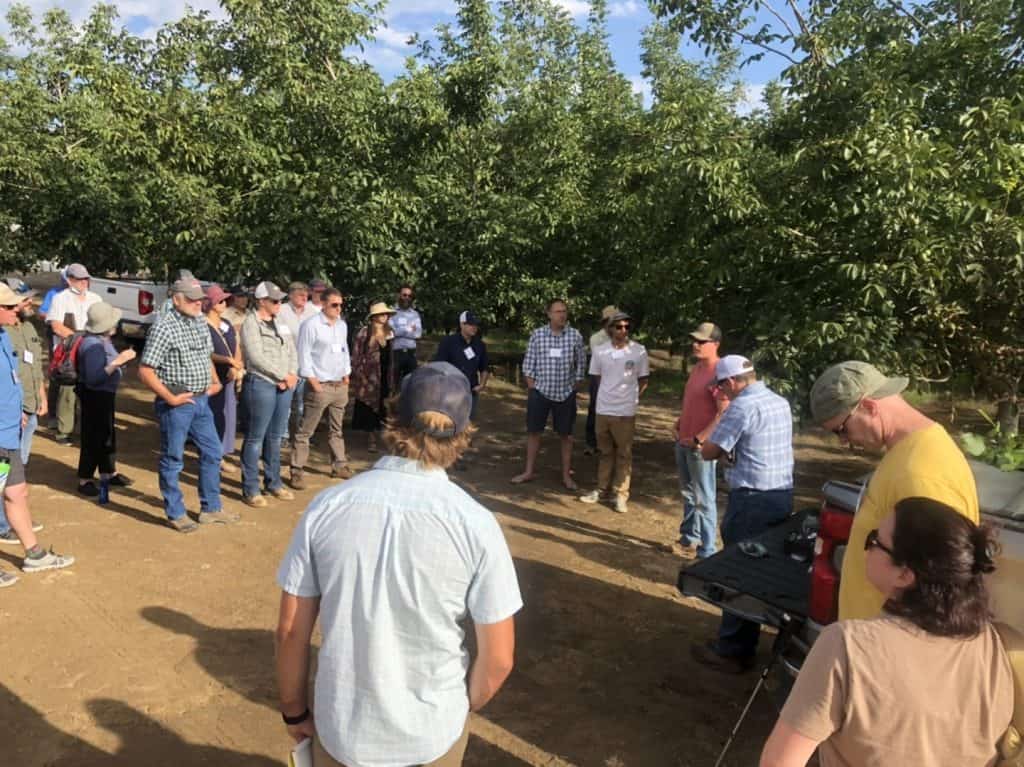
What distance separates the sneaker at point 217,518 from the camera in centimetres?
570

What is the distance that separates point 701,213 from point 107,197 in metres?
8.00

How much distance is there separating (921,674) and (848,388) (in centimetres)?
117

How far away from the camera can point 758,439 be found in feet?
13.8

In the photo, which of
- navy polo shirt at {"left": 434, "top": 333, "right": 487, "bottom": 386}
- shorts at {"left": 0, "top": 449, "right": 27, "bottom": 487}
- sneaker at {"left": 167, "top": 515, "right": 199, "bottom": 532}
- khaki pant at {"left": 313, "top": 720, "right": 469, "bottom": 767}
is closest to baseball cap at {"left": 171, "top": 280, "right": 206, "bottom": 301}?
shorts at {"left": 0, "top": 449, "right": 27, "bottom": 487}

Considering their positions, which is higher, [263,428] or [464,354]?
[464,354]

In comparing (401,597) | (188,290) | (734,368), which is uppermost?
(188,290)

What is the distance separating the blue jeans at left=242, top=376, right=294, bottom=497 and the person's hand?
734mm

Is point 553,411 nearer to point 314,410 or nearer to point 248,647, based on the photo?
point 314,410

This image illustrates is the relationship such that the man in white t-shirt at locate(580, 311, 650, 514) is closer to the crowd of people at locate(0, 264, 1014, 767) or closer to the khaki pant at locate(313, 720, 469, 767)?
the crowd of people at locate(0, 264, 1014, 767)

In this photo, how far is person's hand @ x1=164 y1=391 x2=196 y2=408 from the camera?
17.2ft

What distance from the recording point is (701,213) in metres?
5.93

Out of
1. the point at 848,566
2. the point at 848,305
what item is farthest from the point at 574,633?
the point at 848,305

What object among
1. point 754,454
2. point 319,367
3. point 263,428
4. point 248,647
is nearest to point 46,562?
point 248,647

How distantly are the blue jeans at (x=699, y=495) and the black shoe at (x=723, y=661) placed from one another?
1.37 metres
